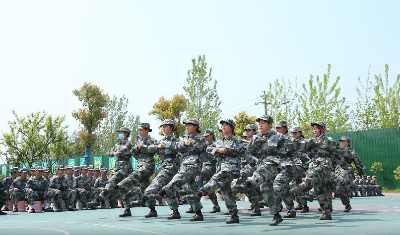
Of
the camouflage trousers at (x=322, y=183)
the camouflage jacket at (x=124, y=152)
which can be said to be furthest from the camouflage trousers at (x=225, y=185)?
the camouflage jacket at (x=124, y=152)

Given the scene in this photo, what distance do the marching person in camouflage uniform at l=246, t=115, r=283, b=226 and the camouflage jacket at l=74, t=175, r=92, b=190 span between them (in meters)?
11.0

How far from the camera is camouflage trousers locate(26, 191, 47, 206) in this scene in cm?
1722

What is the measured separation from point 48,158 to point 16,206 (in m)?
22.6

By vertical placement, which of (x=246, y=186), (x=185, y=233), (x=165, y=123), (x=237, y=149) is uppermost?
(x=165, y=123)

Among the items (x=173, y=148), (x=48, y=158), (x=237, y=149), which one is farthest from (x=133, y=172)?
(x=48, y=158)

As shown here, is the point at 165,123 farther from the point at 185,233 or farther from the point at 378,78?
the point at 378,78

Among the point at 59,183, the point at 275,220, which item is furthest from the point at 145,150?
the point at 59,183

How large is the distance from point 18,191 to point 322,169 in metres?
12.5

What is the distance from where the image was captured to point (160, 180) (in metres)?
11.0

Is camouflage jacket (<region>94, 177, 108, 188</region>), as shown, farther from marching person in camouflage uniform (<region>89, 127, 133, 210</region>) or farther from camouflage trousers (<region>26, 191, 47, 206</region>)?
marching person in camouflage uniform (<region>89, 127, 133, 210</region>)

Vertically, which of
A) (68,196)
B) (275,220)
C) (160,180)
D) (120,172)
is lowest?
(275,220)

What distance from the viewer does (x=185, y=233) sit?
804 centimetres

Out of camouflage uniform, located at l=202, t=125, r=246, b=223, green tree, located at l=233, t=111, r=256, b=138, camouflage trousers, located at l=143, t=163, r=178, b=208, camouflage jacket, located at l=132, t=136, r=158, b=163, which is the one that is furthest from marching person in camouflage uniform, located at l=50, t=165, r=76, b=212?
green tree, located at l=233, t=111, r=256, b=138

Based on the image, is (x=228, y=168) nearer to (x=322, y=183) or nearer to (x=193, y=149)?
(x=193, y=149)
